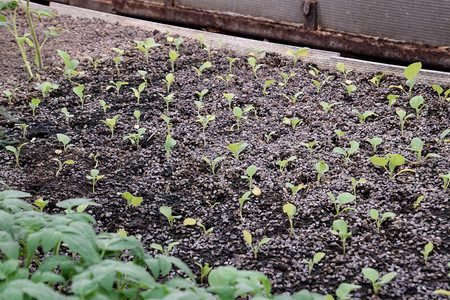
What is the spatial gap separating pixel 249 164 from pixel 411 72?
1.20 meters

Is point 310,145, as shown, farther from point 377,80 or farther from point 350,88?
point 377,80

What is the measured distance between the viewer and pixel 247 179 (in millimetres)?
2359

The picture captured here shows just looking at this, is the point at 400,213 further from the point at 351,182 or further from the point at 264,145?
the point at 264,145

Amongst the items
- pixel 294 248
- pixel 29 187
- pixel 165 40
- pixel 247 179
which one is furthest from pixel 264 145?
pixel 165 40

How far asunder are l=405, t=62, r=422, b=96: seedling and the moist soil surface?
0.09 metres

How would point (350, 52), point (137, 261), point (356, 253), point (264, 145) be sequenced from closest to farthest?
point (137, 261) → point (356, 253) → point (264, 145) → point (350, 52)

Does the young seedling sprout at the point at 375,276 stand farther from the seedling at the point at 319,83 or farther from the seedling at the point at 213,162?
the seedling at the point at 319,83

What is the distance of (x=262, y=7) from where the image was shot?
148 inches

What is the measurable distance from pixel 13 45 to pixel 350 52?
2.64 metres

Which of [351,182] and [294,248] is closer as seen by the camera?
[294,248]

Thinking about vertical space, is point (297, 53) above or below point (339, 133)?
above

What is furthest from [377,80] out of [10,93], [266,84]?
[10,93]

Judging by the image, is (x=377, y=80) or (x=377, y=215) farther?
(x=377, y=80)

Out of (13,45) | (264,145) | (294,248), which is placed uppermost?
(13,45)
